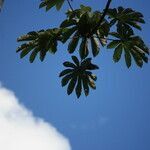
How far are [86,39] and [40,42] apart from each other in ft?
2.65

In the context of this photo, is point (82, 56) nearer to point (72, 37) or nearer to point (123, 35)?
point (72, 37)

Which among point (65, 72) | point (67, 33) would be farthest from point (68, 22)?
point (65, 72)

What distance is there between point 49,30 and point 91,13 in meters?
0.77

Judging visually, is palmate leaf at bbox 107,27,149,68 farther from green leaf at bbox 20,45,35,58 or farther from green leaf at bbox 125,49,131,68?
green leaf at bbox 20,45,35,58

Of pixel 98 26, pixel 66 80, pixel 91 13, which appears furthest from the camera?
pixel 66 80

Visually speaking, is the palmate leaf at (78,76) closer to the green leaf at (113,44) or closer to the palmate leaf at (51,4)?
the green leaf at (113,44)

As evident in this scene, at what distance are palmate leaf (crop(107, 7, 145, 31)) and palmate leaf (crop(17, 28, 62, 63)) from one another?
1.00m

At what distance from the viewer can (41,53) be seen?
5.20 m

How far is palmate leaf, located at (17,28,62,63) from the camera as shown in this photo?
5191mm

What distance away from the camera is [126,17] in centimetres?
547

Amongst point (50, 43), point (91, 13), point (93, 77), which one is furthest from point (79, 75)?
point (91, 13)

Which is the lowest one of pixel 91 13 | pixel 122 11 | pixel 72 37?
pixel 72 37

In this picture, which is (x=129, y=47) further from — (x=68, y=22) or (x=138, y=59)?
(x=68, y=22)

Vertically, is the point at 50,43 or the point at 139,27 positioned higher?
the point at 139,27
